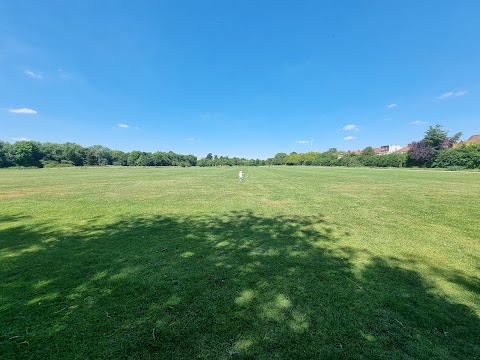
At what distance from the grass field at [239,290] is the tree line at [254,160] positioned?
6994 cm

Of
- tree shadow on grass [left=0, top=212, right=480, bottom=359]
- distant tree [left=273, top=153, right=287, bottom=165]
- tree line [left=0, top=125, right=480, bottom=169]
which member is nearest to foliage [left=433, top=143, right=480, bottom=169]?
tree line [left=0, top=125, right=480, bottom=169]

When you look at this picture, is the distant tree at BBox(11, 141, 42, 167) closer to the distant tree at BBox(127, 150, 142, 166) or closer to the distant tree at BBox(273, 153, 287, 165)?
the distant tree at BBox(127, 150, 142, 166)

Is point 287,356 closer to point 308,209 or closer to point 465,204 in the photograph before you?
point 308,209

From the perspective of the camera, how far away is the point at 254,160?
183 m

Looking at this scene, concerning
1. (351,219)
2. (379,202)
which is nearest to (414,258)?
(351,219)

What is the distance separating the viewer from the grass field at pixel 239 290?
2.91m

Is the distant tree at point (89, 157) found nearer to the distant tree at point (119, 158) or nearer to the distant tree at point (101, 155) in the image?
the distant tree at point (101, 155)

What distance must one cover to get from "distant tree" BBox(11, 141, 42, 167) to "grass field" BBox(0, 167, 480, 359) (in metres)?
121

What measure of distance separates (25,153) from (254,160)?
13058 cm

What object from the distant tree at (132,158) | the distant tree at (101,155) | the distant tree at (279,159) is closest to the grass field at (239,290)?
the distant tree at (101,155)

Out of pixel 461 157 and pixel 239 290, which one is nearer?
pixel 239 290

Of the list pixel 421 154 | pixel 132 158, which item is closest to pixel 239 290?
pixel 421 154

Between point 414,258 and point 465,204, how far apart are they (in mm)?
9162

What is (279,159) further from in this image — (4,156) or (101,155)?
(4,156)
